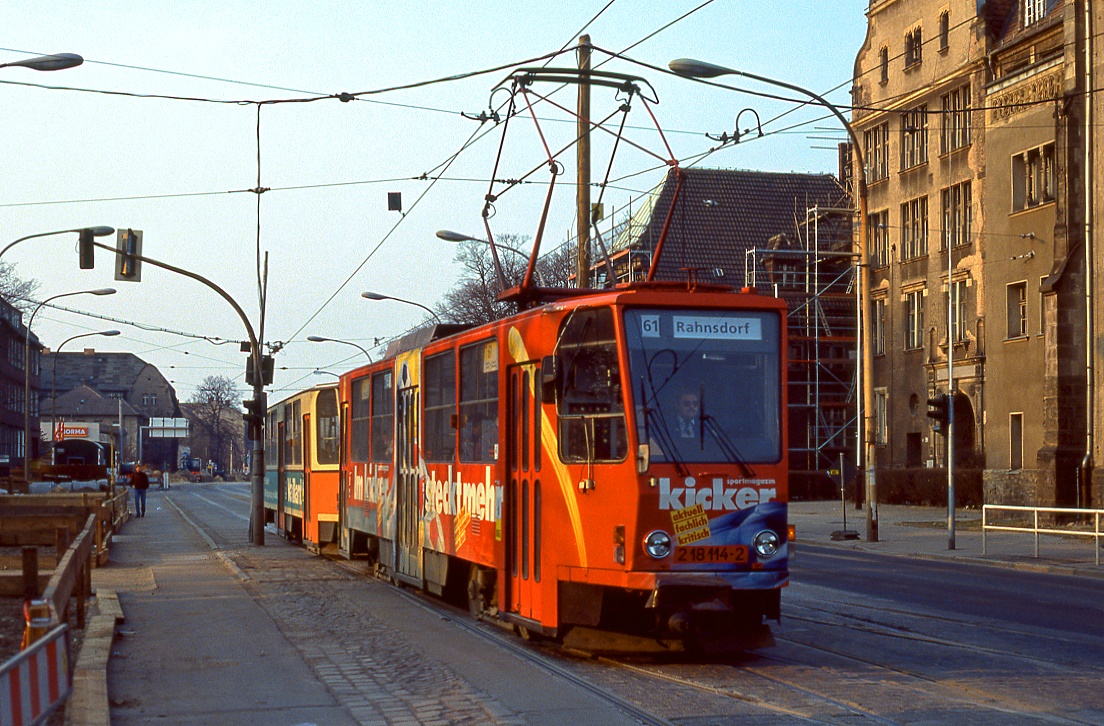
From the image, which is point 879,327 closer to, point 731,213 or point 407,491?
point 731,213

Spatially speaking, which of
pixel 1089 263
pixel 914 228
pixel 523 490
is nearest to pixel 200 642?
pixel 523 490

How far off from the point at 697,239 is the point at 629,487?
193 feet

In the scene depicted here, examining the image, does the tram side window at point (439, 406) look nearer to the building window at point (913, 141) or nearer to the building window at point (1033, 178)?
the building window at point (1033, 178)

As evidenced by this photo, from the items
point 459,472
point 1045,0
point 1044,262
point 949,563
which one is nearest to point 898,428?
point 1044,262

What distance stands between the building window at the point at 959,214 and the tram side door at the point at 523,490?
129 feet

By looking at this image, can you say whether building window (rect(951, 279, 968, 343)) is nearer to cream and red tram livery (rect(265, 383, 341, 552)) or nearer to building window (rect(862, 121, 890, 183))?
building window (rect(862, 121, 890, 183))

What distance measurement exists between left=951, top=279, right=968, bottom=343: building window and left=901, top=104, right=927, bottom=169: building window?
17.6 ft

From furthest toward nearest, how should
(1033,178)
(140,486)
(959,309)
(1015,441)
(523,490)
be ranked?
(959,309) → (140,486) → (1015,441) → (1033,178) → (523,490)

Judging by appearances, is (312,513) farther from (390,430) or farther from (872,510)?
(872,510)

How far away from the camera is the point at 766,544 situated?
37.5 feet

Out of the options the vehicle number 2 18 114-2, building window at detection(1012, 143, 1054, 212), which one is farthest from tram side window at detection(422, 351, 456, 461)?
building window at detection(1012, 143, 1054, 212)

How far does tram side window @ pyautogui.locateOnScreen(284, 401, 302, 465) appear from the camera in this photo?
2835 cm

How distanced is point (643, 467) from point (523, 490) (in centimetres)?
186

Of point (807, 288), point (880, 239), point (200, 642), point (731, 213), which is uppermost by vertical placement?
point (731, 213)
